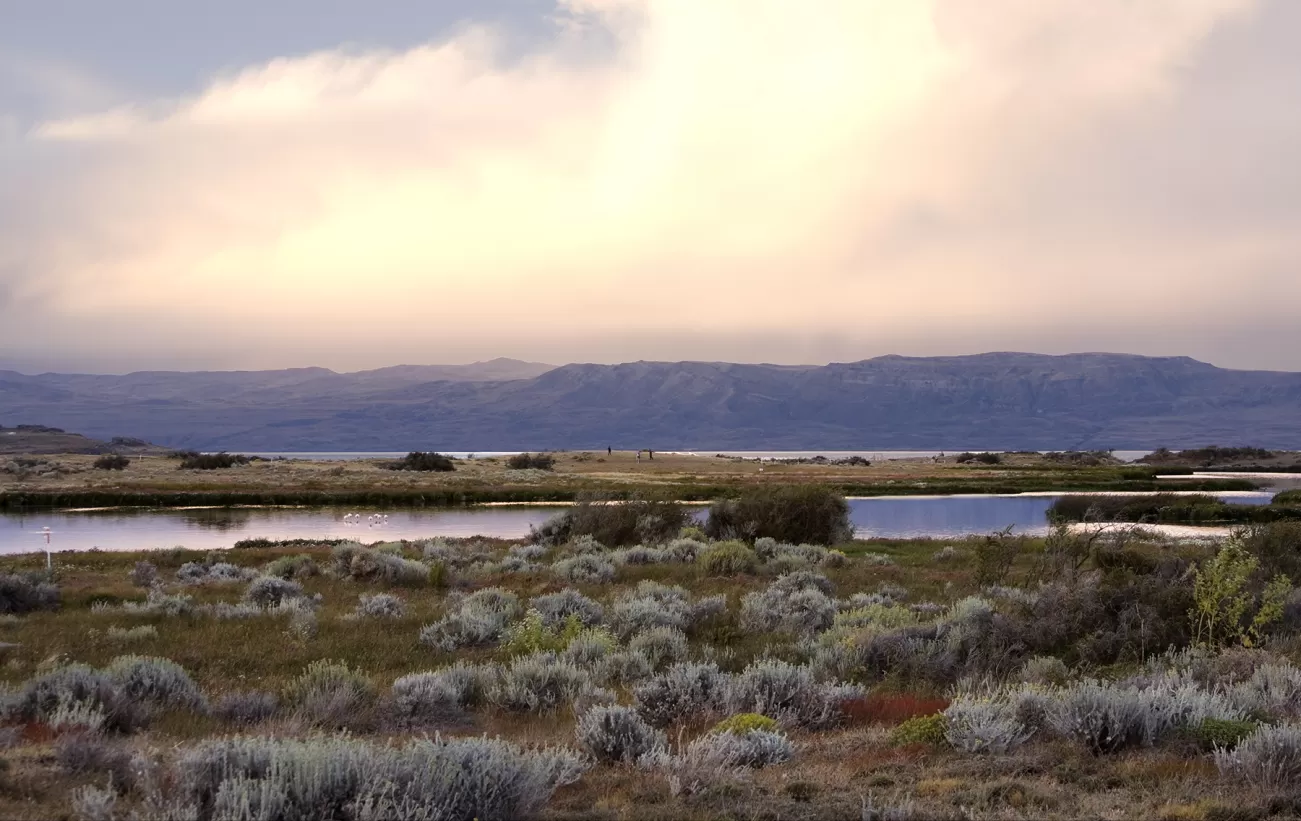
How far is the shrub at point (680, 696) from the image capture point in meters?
8.64

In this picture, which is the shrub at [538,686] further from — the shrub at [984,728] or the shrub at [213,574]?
the shrub at [213,574]

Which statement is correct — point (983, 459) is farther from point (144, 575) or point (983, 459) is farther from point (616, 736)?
point (616, 736)

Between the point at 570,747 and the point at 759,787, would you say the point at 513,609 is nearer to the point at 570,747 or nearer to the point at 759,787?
the point at 570,747

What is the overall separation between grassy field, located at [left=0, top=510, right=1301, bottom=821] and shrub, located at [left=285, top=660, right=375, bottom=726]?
0.13 ft

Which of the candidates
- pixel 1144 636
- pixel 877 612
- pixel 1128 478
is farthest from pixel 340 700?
pixel 1128 478

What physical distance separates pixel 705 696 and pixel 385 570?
13.7 metres

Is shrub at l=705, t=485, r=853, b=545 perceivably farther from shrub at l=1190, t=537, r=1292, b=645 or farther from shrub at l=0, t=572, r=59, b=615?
shrub at l=0, t=572, r=59, b=615

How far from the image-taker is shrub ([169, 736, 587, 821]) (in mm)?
4910

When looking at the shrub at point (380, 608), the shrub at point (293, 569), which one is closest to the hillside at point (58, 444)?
the shrub at point (293, 569)

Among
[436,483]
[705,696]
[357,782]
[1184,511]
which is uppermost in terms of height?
[357,782]

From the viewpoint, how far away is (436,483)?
67.5 m

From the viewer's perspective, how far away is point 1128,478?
2872 inches

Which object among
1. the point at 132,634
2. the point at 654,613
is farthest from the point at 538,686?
the point at 132,634

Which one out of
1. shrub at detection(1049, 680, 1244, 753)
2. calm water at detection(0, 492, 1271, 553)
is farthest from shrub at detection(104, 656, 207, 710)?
calm water at detection(0, 492, 1271, 553)
